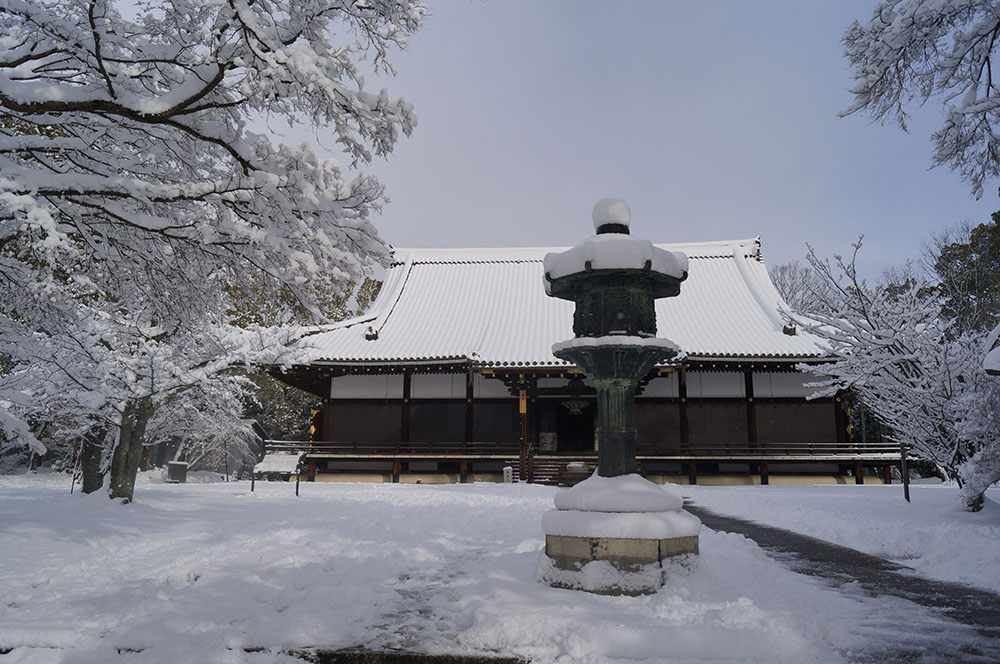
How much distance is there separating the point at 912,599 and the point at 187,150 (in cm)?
740

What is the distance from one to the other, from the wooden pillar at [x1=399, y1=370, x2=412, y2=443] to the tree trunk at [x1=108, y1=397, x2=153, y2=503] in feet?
29.7

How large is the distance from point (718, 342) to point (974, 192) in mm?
10359

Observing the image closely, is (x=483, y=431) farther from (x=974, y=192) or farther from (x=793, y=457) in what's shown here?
(x=974, y=192)

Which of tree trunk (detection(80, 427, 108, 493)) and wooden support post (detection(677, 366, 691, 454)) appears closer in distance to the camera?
tree trunk (detection(80, 427, 108, 493))

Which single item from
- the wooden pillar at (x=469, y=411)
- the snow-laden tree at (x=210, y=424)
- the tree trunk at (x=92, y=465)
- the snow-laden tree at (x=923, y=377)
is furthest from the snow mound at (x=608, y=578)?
the wooden pillar at (x=469, y=411)

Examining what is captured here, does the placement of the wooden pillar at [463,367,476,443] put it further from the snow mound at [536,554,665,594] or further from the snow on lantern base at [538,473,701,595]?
the snow mound at [536,554,665,594]

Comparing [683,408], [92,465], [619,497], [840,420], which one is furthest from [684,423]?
[92,465]

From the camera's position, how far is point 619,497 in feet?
16.6

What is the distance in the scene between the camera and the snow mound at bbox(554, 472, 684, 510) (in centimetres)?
505

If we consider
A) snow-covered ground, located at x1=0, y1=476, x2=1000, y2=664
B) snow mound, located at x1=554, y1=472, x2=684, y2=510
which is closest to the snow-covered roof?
snow-covered ground, located at x1=0, y1=476, x2=1000, y2=664

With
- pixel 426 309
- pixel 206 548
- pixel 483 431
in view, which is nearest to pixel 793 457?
pixel 483 431

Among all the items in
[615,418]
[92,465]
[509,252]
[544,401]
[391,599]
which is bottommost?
[391,599]

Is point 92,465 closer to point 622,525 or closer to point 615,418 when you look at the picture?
point 615,418

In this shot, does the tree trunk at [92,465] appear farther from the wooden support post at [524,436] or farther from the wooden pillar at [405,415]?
the wooden support post at [524,436]
